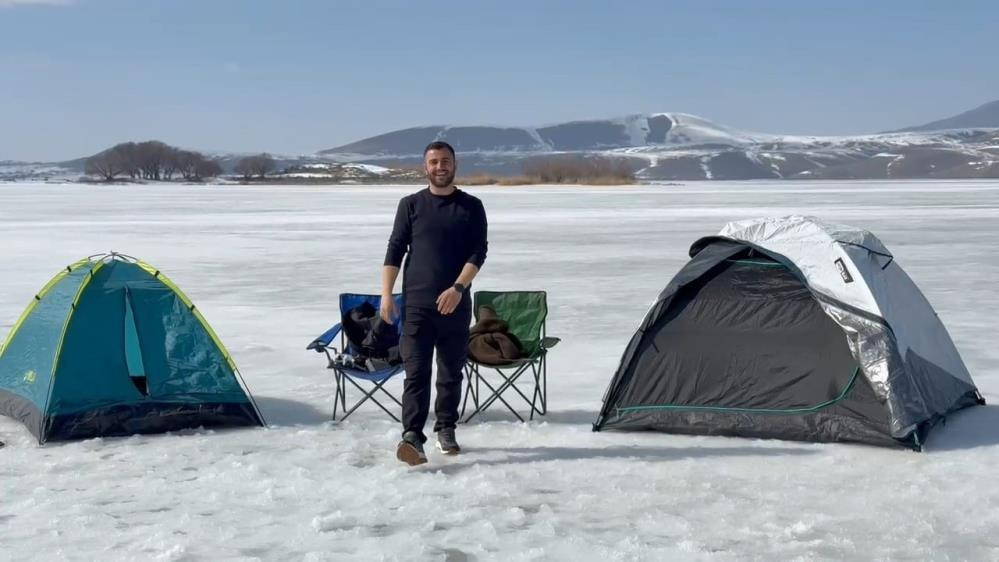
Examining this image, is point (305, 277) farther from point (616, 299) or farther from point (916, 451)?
point (916, 451)

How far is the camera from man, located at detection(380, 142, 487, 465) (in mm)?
5688

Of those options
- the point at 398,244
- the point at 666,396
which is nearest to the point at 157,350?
the point at 398,244

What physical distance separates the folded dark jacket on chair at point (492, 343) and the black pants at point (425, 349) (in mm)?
761

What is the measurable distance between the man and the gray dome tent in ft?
4.43

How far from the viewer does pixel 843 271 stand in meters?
6.38

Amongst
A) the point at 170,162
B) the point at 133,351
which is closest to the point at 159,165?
the point at 170,162

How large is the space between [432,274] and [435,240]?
0.62ft

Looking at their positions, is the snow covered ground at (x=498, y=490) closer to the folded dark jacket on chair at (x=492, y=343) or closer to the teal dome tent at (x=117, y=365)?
the teal dome tent at (x=117, y=365)

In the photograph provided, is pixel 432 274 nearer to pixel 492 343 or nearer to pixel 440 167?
pixel 440 167

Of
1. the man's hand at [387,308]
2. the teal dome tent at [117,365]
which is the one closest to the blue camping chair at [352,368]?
Result: the man's hand at [387,308]

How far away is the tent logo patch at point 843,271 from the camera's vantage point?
6348 millimetres

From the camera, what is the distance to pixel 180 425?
6562 millimetres

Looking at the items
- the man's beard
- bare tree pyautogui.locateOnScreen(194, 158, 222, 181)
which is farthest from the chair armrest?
bare tree pyautogui.locateOnScreen(194, 158, 222, 181)

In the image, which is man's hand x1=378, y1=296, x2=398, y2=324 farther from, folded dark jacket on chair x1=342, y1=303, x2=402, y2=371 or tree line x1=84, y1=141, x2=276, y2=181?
tree line x1=84, y1=141, x2=276, y2=181
